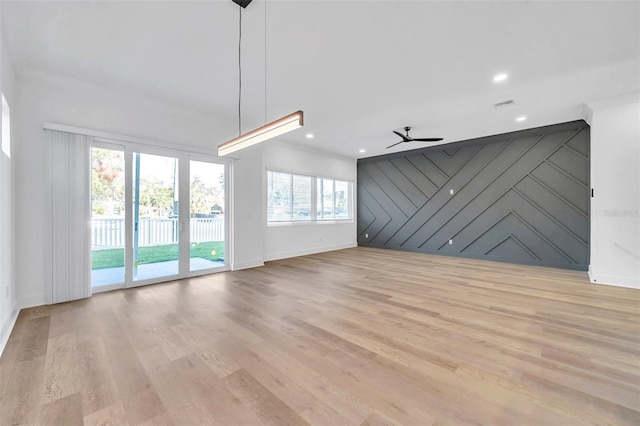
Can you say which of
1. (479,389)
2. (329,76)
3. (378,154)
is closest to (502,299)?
(479,389)

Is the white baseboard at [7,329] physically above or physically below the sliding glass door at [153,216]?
below

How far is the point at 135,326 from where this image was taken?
2746mm

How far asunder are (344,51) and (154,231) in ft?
13.4

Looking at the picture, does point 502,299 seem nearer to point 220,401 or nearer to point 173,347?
point 220,401

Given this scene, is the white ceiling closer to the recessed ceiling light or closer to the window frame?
the recessed ceiling light

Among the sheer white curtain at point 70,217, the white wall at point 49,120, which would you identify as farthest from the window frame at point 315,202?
the sheer white curtain at point 70,217

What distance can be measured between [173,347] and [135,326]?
78 centimetres

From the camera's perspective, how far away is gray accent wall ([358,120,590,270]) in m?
5.47

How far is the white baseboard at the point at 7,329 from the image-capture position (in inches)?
Answer: 92.0

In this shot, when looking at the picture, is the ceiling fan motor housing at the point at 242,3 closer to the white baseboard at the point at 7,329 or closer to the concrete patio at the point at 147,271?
the white baseboard at the point at 7,329

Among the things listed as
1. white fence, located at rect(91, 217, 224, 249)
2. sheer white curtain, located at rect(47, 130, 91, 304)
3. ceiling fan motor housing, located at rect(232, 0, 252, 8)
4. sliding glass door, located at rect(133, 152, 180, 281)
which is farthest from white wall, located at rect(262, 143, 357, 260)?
ceiling fan motor housing, located at rect(232, 0, 252, 8)

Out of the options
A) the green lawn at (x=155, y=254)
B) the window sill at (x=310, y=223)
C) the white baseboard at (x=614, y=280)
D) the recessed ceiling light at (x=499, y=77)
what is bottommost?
the white baseboard at (x=614, y=280)

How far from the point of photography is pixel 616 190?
4207 mm

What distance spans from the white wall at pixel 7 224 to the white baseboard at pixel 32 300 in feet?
0.43
